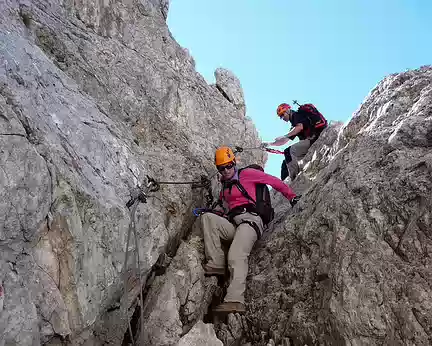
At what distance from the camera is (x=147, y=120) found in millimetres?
9781

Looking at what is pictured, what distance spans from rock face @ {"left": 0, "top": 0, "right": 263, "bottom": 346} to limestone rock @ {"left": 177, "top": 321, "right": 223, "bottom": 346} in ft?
3.36

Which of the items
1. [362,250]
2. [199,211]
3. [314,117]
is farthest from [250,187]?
[314,117]

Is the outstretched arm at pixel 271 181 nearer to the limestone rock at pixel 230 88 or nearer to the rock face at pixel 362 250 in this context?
the rock face at pixel 362 250

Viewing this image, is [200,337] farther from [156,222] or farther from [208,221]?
[208,221]

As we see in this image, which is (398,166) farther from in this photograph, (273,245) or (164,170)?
(164,170)

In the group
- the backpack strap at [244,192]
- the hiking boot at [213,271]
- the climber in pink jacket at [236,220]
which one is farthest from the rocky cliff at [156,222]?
the backpack strap at [244,192]

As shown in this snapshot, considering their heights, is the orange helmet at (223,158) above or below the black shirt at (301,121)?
below

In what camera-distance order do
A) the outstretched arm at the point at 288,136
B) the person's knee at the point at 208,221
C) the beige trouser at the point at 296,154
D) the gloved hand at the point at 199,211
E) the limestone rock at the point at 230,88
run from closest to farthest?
the person's knee at the point at 208,221 < the gloved hand at the point at 199,211 < the beige trouser at the point at 296,154 < the outstretched arm at the point at 288,136 < the limestone rock at the point at 230,88

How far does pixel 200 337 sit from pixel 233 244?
1973 mm

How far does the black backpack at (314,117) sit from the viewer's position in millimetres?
12484

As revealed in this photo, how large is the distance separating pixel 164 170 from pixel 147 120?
1.56 metres

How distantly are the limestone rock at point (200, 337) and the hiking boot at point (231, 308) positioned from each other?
1.64 feet

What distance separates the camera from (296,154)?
1270 centimetres

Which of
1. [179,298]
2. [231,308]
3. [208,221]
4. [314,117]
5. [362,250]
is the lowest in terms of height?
[179,298]
